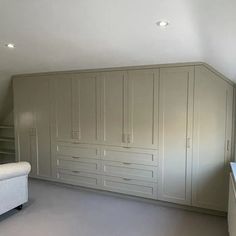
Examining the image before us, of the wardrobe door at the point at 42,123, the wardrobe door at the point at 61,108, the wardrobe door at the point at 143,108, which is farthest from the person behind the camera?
the wardrobe door at the point at 42,123

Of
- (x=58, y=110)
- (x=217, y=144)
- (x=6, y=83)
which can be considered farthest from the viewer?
(x=6, y=83)

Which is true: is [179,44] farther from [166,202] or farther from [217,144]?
[166,202]

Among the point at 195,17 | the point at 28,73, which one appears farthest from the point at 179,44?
the point at 28,73

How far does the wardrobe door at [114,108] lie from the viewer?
353 centimetres

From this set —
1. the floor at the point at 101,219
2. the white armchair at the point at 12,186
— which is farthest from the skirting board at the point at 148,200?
the white armchair at the point at 12,186

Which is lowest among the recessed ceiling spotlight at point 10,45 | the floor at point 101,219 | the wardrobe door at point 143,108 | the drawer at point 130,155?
the floor at point 101,219

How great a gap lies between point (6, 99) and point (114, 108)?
8.94 ft

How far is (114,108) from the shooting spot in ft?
11.8

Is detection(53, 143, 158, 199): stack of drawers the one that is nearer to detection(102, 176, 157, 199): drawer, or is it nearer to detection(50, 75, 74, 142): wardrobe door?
detection(102, 176, 157, 199): drawer

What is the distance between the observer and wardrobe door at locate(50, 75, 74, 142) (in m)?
3.97

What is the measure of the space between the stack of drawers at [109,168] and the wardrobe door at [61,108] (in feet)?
0.65

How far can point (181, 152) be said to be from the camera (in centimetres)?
318

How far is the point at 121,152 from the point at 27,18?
90.8 inches

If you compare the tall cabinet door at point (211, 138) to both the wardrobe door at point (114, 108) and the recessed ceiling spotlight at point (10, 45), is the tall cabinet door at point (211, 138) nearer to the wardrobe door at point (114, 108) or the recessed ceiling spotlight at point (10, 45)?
the wardrobe door at point (114, 108)
